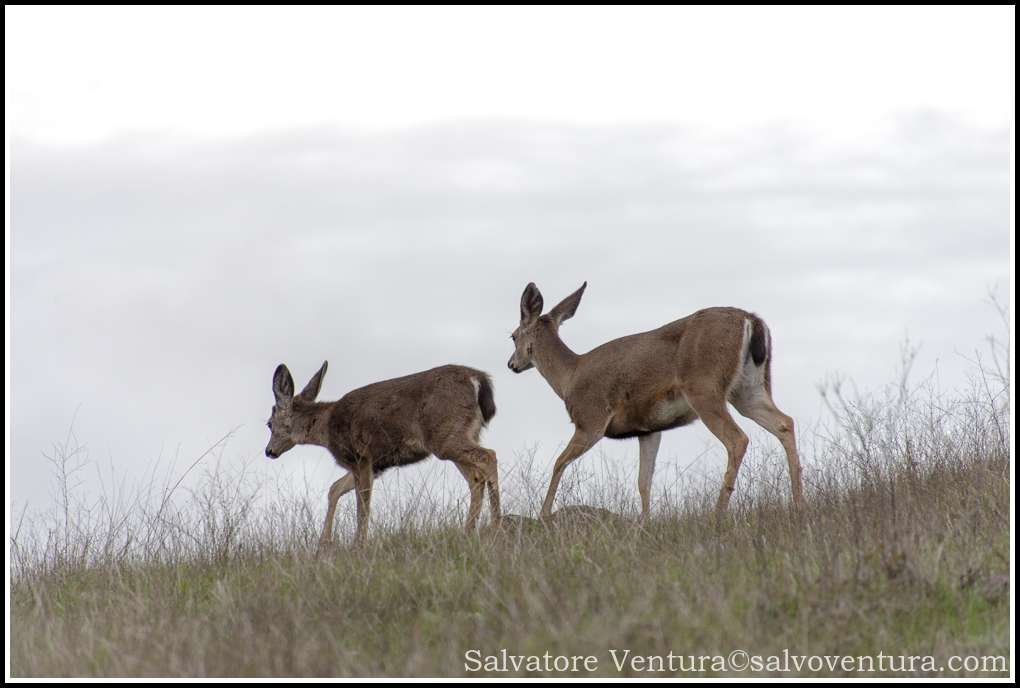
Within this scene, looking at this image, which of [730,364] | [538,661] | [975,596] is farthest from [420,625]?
[730,364]

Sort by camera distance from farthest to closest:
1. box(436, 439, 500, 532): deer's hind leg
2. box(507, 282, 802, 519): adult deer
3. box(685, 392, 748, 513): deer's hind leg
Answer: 1. box(436, 439, 500, 532): deer's hind leg
2. box(507, 282, 802, 519): adult deer
3. box(685, 392, 748, 513): deer's hind leg

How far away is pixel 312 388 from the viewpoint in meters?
13.1

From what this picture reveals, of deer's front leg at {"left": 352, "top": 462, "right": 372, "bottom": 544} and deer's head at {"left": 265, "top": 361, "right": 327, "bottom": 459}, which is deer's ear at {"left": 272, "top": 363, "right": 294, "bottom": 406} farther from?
deer's front leg at {"left": 352, "top": 462, "right": 372, "bottom": 544}

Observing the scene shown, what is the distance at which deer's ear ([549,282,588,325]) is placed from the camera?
1402 centimetres

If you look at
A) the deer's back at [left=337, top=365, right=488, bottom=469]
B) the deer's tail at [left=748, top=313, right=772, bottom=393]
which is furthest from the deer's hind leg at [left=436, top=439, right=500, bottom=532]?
the deer's tail at [left=748, top=313, right=772, bottom=393]

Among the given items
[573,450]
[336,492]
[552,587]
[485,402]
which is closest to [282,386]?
[336,492]

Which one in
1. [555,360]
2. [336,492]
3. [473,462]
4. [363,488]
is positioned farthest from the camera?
[555,360]

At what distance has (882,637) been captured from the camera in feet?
21.2

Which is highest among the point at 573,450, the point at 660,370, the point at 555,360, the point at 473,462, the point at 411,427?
the point at 555,360

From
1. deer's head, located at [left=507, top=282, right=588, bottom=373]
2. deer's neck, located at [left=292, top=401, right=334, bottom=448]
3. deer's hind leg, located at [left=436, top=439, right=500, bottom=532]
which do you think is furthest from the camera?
deer's head, located at [left=507, top=282, right=588, bottom=373]

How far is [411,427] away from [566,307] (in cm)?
271

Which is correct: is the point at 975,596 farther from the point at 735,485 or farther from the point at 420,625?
the point at 735,485

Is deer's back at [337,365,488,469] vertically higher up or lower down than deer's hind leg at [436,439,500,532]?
higher up

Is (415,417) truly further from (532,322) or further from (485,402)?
(532,322)
